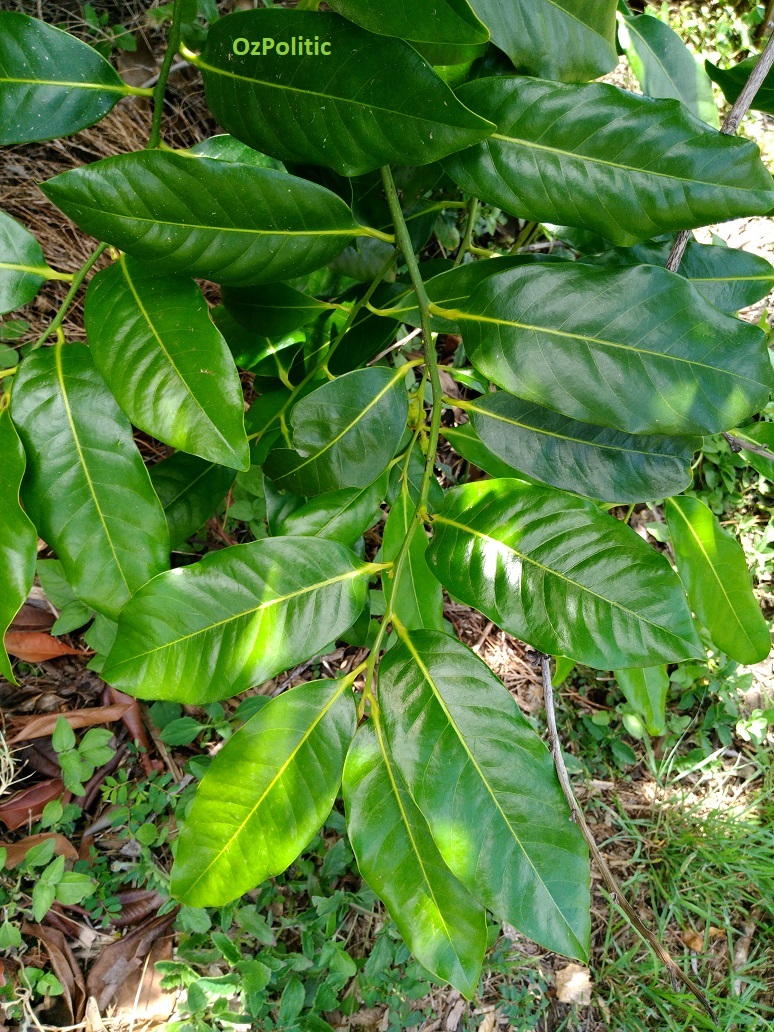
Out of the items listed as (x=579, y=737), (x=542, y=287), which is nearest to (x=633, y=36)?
(x=542, y=287)

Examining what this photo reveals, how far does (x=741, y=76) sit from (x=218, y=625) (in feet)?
3.49

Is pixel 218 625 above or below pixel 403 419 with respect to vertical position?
below

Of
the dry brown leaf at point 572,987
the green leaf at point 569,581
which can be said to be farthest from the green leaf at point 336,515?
the dry brown leaf at point 572,987

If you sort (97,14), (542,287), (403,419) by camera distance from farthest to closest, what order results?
(97,14) < (403,419) < (542,287)

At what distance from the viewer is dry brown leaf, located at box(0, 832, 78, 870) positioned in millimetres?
1600

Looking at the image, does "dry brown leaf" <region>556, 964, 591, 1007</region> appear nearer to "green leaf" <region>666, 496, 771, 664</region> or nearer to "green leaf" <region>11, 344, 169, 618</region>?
"green leaf" <region>666, 496, 771, 664</region>

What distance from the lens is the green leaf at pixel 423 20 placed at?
691 millimetres

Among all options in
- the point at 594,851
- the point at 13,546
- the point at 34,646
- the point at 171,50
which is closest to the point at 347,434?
the point at 13,546

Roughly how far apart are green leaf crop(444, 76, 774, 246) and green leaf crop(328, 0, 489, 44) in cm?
18

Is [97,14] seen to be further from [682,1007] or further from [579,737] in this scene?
[682,1007]

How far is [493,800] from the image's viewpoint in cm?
78

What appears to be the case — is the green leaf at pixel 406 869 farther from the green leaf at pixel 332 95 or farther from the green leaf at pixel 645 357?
the green leaf at pixel 332 95

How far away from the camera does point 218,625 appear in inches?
31.7

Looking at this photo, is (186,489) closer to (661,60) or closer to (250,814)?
(250,814)
